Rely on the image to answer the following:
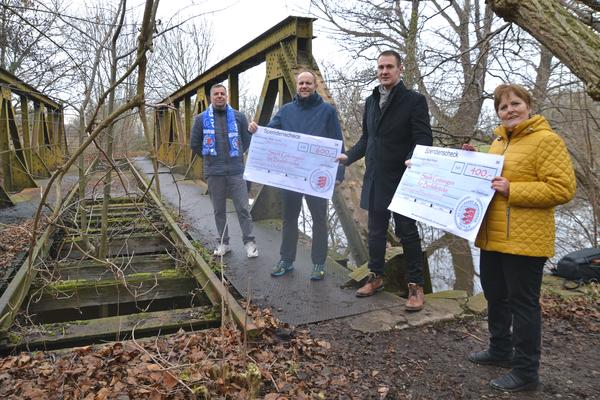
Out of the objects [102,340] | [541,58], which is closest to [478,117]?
[541,58]

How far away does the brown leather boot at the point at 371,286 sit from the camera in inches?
159

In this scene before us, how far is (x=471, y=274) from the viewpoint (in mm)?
10859

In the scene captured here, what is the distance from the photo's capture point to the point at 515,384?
2.64m

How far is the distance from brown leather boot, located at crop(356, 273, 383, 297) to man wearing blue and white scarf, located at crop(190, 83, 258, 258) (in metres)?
1.63

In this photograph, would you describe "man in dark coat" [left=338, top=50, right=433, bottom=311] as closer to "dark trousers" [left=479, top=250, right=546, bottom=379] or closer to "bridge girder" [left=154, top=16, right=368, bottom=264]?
"bridge girder" [left=154, top=16, right=368, bottom=264]

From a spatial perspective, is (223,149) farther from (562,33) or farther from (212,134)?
(562,33)

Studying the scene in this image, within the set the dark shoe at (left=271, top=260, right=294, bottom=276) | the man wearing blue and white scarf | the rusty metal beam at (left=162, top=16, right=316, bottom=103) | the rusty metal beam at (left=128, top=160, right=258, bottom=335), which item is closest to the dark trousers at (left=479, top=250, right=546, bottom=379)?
the rusty metal beam at (left=128, top=160, right=258, bottom=335)

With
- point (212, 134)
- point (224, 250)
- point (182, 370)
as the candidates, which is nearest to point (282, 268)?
point (224, 250)

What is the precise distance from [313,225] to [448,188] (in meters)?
1.63

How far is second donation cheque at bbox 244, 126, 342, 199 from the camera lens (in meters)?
4.34

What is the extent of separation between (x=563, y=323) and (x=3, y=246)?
254 inches

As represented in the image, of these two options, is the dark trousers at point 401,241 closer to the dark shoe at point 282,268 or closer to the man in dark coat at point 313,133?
the man in dark coat at point 313,133

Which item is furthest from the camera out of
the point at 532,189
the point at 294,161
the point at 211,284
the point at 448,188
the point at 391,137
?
the point at 294,161

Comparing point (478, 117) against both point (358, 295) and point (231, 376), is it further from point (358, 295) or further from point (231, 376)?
point (231, 376)
